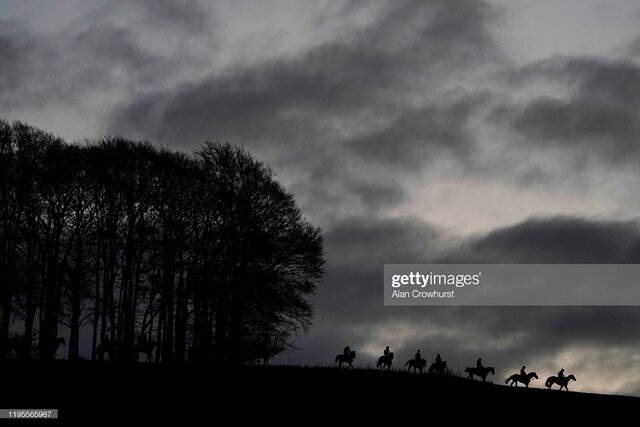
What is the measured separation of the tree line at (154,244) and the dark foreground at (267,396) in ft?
34.5

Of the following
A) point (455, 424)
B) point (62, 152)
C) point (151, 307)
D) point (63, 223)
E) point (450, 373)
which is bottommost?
point (455, 424)

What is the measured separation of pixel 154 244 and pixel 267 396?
61.1 ft

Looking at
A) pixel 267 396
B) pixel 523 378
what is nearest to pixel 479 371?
pixel 523 378

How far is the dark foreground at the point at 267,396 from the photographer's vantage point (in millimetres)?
32906

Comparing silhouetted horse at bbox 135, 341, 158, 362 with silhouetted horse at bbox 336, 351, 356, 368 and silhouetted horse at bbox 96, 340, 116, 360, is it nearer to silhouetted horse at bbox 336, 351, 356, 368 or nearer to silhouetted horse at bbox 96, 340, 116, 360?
silhouetted horse at bbox 96, 340, 116, 360

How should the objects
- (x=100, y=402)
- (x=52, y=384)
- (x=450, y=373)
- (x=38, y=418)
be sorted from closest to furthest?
(x=38, y=418), (x=100, y=402), (x=52, y=384), (x=450, y=373)

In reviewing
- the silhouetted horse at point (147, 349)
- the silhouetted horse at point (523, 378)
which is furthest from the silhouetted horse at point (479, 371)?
the silhouetted horse at point (147, 349)

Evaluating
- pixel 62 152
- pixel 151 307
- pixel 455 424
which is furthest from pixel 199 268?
pixel 455 424

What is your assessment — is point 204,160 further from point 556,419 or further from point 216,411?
point 556,419

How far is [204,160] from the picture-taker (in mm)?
55250

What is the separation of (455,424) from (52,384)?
16059 mm

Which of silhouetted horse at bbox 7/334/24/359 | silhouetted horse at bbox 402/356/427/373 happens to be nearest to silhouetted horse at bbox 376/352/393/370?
silhouetted horse at bbox 402/356/427/373

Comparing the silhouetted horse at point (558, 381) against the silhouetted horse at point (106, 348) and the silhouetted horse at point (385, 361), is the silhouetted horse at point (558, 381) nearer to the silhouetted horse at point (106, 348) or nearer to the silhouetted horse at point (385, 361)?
the silhouetted horse at point (385, 361)

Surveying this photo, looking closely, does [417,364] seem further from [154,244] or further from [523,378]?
[154,244]
